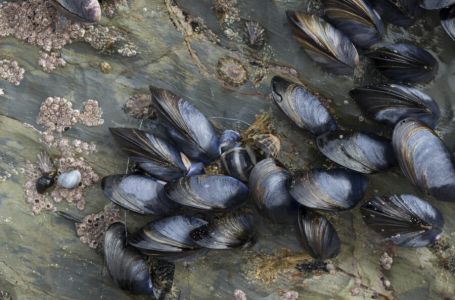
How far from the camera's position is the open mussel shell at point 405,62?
5438 millimetres

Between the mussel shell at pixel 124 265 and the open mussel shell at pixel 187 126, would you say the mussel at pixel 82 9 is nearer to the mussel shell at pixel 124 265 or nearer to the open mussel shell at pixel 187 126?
the open mussel shell at pixel 187 126

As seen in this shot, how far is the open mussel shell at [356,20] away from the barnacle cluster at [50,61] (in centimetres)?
212

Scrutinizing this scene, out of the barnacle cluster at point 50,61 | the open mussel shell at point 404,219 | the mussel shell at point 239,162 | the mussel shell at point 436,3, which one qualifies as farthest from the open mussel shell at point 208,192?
the mussel shell at point 436,3

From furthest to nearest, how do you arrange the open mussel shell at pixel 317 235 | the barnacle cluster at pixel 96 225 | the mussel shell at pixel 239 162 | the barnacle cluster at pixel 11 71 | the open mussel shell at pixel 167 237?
the barnacle cluster at pixel 11 71, the barnacle cluster at pixel 96 225, the mussel shell at pixel 239 162, the open mussel shell at pixel 167 237, the open mussel shell at pixel 317 235

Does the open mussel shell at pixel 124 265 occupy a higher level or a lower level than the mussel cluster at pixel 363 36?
lower

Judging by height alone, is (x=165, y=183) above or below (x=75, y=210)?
above

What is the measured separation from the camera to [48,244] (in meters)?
5.55

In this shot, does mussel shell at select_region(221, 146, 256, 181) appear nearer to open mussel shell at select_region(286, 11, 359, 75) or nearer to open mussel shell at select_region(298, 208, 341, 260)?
open mussel shell at select_region(298, 208, 341, 260)

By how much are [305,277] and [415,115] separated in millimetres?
1487

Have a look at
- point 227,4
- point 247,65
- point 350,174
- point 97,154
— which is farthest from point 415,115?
point 97,154

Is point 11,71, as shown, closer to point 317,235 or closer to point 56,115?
point 56,115

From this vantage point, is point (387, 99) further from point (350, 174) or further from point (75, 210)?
point (75, 210)

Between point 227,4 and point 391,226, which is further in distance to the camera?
point 227,4

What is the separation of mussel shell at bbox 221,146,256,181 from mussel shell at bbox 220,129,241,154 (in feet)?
0.14
